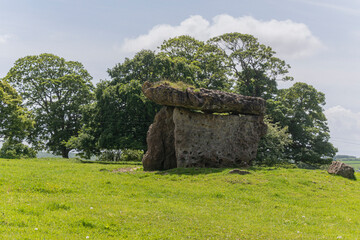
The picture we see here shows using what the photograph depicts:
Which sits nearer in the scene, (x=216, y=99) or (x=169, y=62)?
(x=216, y=99)

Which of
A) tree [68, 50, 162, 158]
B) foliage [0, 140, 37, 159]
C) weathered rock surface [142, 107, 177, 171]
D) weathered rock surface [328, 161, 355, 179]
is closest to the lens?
weathered rock surface [328, 161, 355, 179]

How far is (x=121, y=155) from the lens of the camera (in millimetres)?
38562

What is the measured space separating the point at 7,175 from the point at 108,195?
559 centimetres

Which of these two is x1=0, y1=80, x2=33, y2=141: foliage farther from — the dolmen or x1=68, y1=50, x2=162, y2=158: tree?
the dolmen

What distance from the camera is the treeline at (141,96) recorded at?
36281 millimetres

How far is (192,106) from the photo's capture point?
885 inches

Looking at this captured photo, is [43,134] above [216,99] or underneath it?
underneath

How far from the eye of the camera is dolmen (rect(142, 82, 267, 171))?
73.8 ft

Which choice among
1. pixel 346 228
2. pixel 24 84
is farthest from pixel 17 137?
pixel 346 228

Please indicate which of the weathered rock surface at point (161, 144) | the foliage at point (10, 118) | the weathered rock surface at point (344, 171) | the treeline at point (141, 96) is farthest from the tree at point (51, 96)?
the weathered rock surface at point (344, 171)

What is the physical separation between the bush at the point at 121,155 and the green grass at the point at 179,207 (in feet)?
63.7

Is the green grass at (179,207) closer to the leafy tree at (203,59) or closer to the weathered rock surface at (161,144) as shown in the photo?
Answer: the weathered rock surface at (161,144)

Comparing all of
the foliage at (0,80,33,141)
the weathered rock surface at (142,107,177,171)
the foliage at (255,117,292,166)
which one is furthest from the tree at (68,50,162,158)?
the foliage at (255,117,292,166)

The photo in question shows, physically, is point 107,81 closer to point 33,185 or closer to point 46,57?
point 46,57
